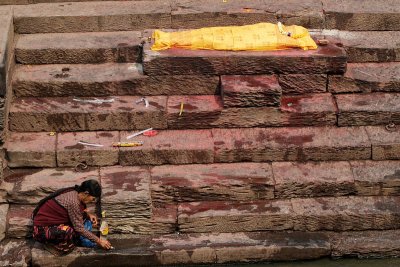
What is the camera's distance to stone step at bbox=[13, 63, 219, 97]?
10.5 metres

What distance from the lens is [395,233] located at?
973 cm

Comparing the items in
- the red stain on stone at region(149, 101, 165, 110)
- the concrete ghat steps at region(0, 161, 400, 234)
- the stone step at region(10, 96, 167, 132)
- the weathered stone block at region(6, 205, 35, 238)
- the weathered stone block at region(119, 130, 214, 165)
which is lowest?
the weathered stone block at region(6, 205, 35, 238)

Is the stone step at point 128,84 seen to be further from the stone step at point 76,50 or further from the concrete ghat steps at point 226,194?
the concrete ghat steps at point 226,194

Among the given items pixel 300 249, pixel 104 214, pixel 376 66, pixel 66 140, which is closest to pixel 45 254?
pixel 104 214

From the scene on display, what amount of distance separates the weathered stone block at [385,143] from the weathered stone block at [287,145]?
87 millimetres

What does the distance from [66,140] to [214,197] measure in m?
2.04

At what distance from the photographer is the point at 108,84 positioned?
34.6ft

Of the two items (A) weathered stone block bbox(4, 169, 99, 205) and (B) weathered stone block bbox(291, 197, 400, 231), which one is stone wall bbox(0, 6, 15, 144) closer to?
(A) weathered stone block bbox(4, 169, 99, 205)

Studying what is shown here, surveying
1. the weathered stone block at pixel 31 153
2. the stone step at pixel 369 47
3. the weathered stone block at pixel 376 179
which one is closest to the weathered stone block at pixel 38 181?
the weathered stone block at pixel 31 153

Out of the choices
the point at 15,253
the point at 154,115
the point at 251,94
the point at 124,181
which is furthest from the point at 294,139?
the point at 15,253

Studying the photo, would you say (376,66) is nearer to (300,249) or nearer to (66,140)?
(300,249)

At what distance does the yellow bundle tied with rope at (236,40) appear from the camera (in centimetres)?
1066

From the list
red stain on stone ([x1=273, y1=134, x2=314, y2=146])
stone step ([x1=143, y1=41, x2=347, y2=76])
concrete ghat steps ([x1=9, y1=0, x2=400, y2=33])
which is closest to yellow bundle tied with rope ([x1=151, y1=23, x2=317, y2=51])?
stone step ([x1=143, y1=41, x2=347, y2=76])

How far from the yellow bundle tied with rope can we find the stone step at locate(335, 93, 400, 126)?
3.11ft
